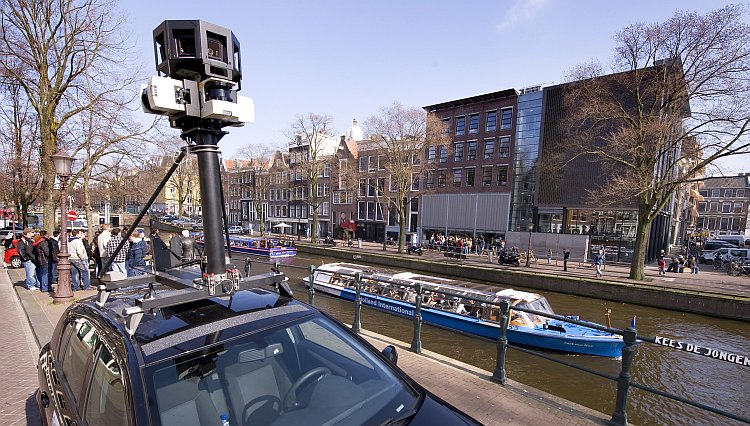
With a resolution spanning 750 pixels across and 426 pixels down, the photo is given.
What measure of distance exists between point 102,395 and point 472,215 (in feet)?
111

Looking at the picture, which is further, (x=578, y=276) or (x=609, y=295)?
(x=578, y=276)

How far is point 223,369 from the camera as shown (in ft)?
6.47

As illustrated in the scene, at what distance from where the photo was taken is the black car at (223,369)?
1774 mm

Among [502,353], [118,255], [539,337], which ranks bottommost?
[539,337]

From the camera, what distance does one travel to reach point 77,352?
240cm

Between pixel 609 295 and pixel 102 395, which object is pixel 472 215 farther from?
pixel 102 395

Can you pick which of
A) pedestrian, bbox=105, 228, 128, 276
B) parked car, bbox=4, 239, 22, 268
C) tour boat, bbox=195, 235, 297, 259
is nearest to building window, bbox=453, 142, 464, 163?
tour boat, bbox=195, 235, 297, 259

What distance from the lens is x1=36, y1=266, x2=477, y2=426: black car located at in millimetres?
1774

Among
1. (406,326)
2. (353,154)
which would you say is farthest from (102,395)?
(353,154)

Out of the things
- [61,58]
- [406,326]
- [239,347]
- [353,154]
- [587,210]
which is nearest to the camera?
[239,347]

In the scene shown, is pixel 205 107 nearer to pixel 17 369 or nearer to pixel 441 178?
pixel 17 369

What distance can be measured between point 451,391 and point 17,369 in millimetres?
6148

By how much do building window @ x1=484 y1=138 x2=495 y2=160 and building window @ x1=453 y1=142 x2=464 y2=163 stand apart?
237 centimetres

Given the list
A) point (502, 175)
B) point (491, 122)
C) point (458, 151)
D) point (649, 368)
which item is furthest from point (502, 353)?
point (458, 151)
